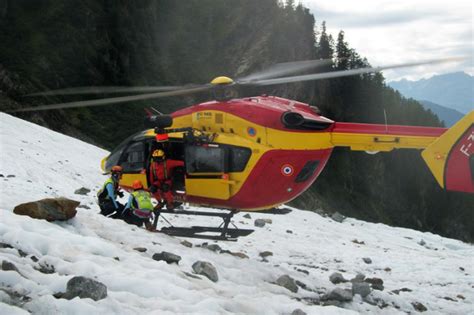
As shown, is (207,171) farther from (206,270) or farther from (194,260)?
(206,270)

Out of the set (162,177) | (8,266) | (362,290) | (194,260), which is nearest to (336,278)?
(362,290)

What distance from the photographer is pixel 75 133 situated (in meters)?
43.5

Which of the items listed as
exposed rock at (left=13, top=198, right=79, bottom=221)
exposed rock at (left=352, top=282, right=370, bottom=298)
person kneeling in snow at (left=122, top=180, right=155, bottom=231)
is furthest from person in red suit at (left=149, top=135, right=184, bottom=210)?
exposed rock at (left=352, top=282, right=370, bottom=298)

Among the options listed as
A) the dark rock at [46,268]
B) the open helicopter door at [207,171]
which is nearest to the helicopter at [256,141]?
the open helicopter door at [207,171]

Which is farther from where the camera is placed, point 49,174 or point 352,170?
point 352,170

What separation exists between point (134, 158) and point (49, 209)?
4.27 metres

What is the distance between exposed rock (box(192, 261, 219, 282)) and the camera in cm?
827

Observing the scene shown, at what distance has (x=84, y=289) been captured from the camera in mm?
5926

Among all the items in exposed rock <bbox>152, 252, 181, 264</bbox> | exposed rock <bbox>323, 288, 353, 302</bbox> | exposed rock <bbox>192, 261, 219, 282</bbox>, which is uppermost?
exposed rock <bbox>152, 252, 181, 264</bbox>

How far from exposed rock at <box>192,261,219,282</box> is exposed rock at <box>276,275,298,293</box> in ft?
4.89

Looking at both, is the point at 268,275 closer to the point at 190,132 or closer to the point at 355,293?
the point at 355,293

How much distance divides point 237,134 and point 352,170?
6493 centimetres

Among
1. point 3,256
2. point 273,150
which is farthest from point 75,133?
point 3,256

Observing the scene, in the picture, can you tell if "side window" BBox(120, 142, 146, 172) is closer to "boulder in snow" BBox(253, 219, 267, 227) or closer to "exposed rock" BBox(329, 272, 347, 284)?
"boulder in snow" BBox(253, 219, 267, 227)
